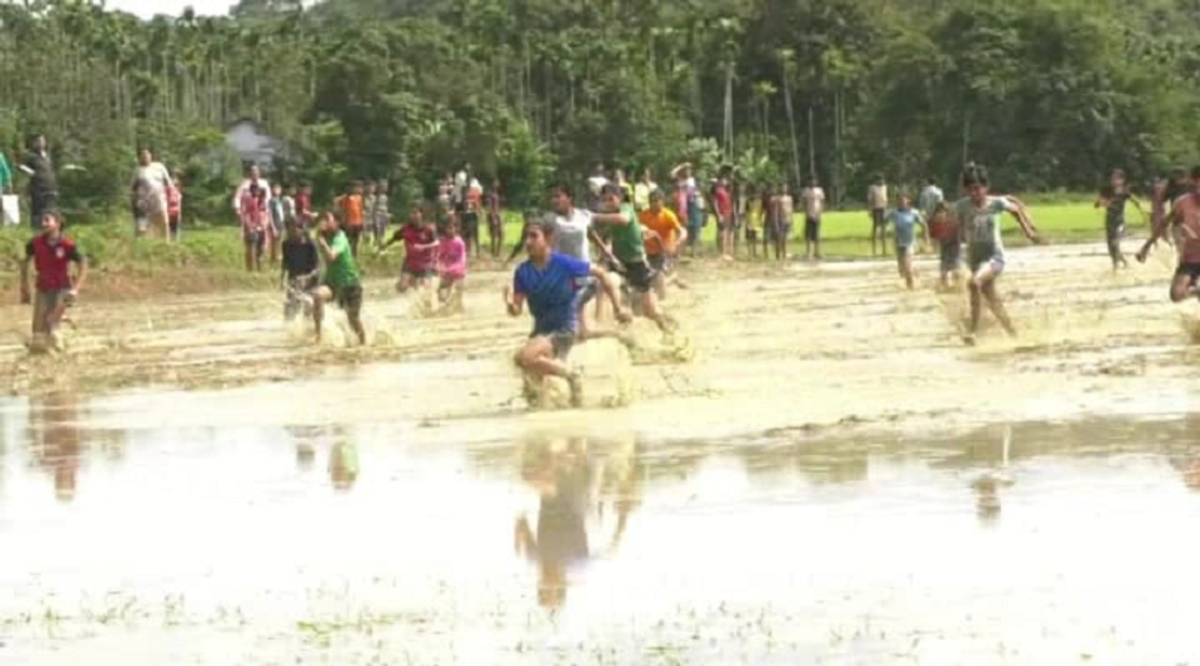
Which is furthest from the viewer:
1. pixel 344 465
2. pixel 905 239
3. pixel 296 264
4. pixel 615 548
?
pixel 905 239

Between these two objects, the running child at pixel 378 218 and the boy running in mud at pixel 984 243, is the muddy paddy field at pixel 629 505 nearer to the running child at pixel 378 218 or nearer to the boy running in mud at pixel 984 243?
the boy running in mud at pixel 984 243

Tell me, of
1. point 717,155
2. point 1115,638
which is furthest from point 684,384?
point 717,155

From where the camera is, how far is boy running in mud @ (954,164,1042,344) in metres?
20.8

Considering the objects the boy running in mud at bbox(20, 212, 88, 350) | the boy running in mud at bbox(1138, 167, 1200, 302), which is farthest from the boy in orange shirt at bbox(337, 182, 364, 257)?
the boy running in mud at bbox(1138, 167, 1200, 302)

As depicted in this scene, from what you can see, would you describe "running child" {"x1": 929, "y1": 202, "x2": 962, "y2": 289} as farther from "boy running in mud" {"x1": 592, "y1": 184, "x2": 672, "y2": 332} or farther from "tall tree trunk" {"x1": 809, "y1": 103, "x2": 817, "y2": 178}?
"tall tree trunk" {"x1": 809, "y1": 103, "x2": 817, "y2": 178}

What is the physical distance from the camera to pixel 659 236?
24.2 m

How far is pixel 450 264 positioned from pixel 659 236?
480 cm

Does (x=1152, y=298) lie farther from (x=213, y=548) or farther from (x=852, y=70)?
(x=852, y=70)

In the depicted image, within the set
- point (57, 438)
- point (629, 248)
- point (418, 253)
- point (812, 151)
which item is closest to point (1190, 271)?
point (629, 248)

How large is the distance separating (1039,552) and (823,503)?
72.7 inches

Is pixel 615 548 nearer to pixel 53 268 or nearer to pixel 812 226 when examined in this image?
pixel 53 268

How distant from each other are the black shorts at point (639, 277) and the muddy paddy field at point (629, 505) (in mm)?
428

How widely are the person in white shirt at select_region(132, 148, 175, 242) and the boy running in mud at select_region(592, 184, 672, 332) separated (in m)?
14.0

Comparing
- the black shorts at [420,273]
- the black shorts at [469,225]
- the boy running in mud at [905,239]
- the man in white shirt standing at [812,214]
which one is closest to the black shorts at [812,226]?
the man in white shirt standing at [812,214]
